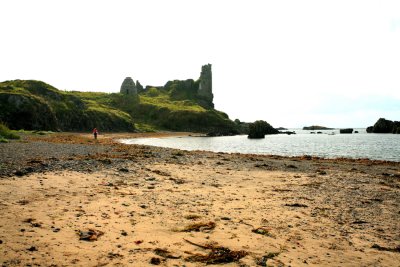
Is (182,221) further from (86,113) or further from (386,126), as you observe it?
(386,126)

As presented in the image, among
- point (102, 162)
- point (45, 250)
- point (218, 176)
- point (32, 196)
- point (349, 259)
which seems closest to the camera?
point (45, 250)

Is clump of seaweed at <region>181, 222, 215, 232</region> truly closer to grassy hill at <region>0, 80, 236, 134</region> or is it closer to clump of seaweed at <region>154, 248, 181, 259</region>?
clump of seaweed at <region>154, 248, 181, 259</region>

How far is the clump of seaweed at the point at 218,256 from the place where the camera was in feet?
24.7

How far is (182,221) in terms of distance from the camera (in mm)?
10156

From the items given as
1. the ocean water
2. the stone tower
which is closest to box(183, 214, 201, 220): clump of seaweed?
the ocean water

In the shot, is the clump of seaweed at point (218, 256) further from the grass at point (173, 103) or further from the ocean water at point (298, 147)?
the grass at point (173, 103)

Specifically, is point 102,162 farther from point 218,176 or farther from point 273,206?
point 273,206

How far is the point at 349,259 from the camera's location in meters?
8.27

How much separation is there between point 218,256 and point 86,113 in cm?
10890

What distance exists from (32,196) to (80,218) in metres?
2.85

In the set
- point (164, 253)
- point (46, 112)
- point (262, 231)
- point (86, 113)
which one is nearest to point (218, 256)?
point (164, 253)

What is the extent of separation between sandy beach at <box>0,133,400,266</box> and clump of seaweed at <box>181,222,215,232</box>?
0.03 m

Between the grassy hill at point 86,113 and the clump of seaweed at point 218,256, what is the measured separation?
78.3 meters

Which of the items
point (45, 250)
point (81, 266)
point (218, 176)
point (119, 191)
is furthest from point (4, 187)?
point (218, 176)
